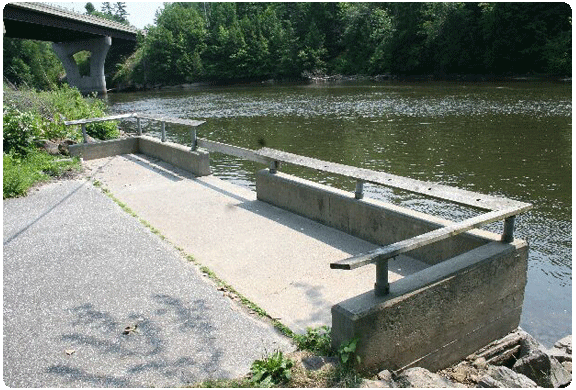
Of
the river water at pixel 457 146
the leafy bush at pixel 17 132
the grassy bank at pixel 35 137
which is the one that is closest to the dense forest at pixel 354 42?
the river water at pixel 457 146

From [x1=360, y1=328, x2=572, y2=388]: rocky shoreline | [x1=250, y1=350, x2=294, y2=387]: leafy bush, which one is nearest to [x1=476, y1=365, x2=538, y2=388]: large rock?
[x1=360, y1=328, x2=572, y2=388]: rocky shoreline

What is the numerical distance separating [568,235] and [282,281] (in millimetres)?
6856

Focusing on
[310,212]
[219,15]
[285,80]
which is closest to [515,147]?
[310,212]

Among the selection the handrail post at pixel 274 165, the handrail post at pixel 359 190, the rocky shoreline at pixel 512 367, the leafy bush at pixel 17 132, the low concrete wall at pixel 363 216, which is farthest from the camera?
the leafy bush at pixel 17 132

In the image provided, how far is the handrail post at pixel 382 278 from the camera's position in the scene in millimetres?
4031

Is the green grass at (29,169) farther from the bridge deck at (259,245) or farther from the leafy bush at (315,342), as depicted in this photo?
the leafy bush at (315,342)

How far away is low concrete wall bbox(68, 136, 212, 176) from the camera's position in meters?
10.8

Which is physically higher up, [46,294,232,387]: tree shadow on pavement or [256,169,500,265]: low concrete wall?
[256,169,500,265]: low concrete wall

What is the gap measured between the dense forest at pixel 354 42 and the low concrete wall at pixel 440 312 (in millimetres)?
50401

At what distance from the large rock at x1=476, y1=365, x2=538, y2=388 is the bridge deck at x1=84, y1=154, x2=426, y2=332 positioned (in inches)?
53.5

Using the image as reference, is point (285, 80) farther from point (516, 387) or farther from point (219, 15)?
point (516, 387)

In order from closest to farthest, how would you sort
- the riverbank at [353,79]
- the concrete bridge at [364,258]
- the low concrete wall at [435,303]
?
1. the low concrete wall at [435,303]
2. the concrete bridge at [364,258]
3. the riverbank at [353,79]

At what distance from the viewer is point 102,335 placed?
443cm

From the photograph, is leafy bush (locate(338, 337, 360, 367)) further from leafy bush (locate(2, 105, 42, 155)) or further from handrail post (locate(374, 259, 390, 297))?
leafy bush (locate(2, 105, 42, 155))
